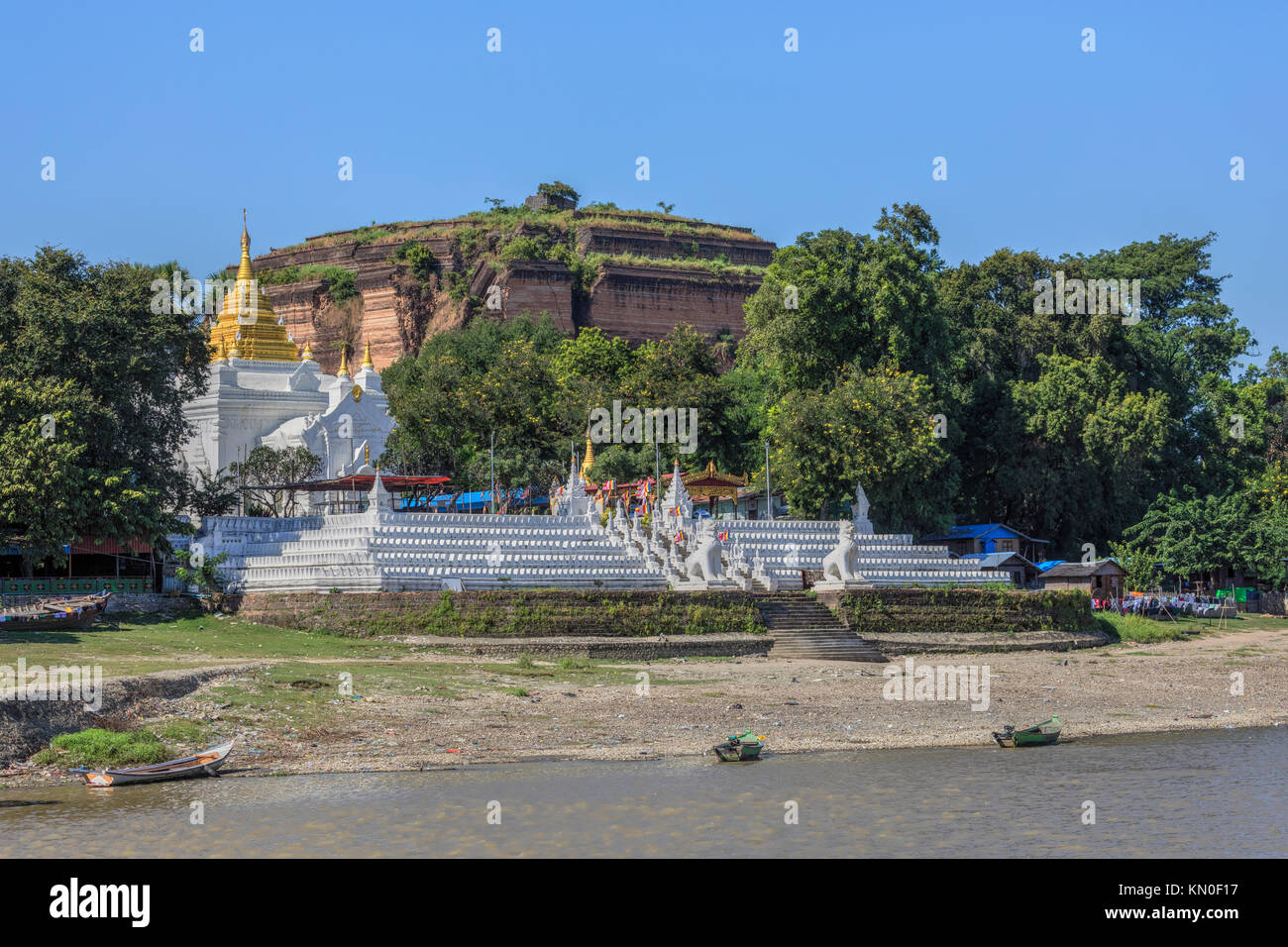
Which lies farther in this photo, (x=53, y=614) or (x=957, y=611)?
(x=957, y=611)

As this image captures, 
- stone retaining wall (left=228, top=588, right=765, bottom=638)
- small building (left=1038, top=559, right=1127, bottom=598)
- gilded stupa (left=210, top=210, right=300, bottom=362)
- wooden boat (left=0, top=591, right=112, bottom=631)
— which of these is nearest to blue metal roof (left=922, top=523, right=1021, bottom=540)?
small building (left=1038, top=559, right=1127, bottom=598)

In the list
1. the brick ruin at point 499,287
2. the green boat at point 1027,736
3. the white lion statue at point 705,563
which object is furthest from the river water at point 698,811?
the brick ruin at point 499,287

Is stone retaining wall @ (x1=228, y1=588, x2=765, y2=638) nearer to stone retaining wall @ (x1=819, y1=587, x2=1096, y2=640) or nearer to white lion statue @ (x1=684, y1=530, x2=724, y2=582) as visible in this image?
white lion statue @ (x1=684, y1=530, x2=724, y2=582)

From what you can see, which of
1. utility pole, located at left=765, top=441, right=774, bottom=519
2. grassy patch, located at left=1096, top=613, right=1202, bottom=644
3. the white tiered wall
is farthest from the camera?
utility pole, located at left=765, top=441, right=774, bottom=519

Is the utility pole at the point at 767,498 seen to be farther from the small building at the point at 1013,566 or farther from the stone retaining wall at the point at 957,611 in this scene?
the stone retaining wall at the point at 957,611

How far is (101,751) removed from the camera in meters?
23.9

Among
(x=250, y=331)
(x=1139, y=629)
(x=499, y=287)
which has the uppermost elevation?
(x=499, y=287)

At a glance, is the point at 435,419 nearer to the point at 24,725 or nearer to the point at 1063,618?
Result: the point at 1063,618

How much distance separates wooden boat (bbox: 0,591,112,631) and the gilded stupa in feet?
71.7

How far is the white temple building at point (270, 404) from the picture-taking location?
53.7 meters

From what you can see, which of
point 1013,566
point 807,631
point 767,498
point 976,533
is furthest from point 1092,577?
point 807,631

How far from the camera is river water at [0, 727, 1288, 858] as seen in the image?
19906 millimetres

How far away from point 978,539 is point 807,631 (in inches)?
753

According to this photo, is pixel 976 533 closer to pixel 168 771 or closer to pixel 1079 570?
pixel 1079 570
